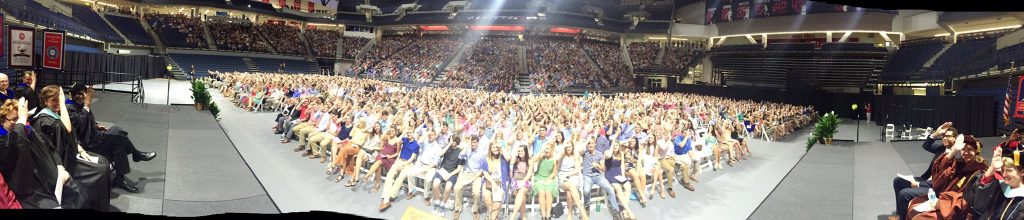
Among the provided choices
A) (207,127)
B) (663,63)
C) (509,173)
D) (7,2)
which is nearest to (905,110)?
(663,63)

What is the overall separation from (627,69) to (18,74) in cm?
853

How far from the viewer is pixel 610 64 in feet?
22.9

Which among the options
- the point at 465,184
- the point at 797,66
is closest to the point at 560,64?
the point at 797,66

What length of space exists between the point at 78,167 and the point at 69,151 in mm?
99

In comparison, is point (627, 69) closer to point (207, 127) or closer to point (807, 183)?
point (807, 183)

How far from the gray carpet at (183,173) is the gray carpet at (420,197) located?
0.34 meters

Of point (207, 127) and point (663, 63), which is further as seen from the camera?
point (663, 63)

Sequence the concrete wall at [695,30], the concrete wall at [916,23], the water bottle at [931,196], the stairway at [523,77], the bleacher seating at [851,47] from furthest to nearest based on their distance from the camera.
Answer: 1. the stairway at [523,77]
2. the bleacher seating at [851,47]
3. the concrete wall at [695,30]
4. the concrete wall at [916,23]
5. the water bottle at [931,196]

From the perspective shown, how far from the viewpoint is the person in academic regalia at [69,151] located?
2779 mm

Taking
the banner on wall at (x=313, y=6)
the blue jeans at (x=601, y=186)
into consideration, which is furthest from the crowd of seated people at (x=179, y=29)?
the blue jeans at (x=601, y=186)

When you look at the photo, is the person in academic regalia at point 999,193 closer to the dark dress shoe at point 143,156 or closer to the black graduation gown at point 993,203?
the black graduation gown at point 993,203

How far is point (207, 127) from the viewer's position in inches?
232

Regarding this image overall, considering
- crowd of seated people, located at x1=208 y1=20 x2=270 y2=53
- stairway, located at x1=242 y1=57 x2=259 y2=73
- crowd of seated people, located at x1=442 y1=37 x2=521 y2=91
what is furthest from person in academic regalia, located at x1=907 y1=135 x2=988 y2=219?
crowd of seated people, located at x1=208 y1=20 x2=270 y2=53

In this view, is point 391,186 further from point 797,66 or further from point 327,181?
point 797,66
